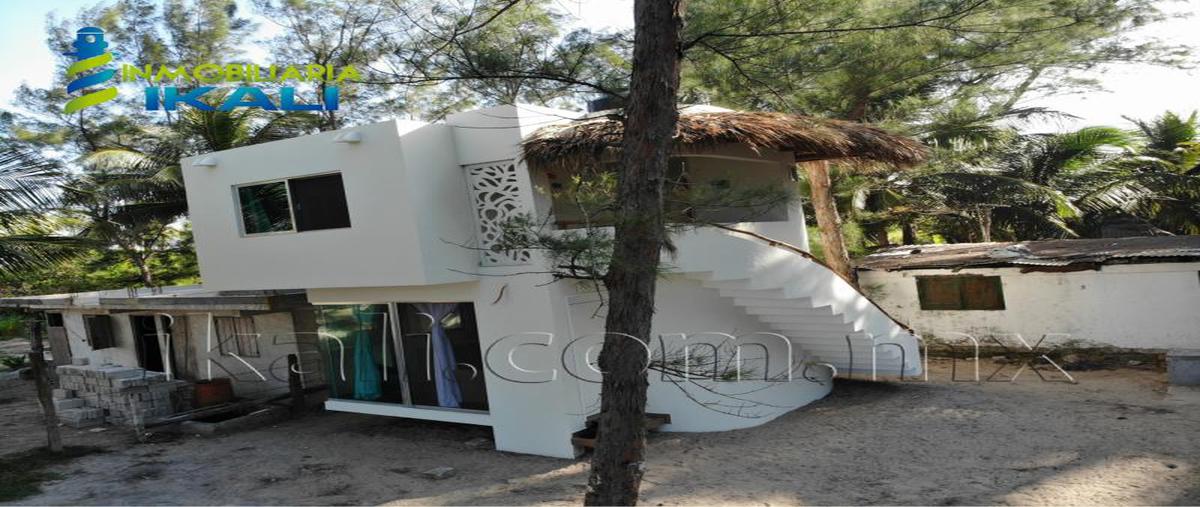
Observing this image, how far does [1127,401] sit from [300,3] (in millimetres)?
20197

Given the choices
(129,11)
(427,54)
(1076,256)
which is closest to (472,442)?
(427,54)

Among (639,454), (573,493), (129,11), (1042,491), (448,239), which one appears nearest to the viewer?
(639,454)

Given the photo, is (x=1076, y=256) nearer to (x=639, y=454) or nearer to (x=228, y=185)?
(x=639, y=454)

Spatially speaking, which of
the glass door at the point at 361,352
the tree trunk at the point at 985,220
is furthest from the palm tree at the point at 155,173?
the tree trunk at the point at 985,220

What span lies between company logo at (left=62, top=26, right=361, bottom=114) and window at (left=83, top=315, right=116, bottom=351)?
Answer: 16.0 feet

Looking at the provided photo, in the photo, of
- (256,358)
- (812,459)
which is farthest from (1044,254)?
(256,358)

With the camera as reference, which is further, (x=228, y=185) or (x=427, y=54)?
(x=228, y=185)

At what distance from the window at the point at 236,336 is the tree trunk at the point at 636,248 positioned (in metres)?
10.9

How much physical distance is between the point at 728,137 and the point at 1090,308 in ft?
23.8

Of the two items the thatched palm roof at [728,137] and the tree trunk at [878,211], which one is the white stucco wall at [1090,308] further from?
the tree trunk at [878,211]

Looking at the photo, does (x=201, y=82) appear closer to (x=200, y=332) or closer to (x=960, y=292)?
(x=200, y=332)

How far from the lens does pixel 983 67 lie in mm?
12945

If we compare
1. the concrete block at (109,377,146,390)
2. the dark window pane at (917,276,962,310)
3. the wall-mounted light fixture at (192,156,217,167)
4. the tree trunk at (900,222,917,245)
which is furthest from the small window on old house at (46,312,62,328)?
the tree trunk at (900,222,917,245)

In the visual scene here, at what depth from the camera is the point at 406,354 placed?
35.6 feet
